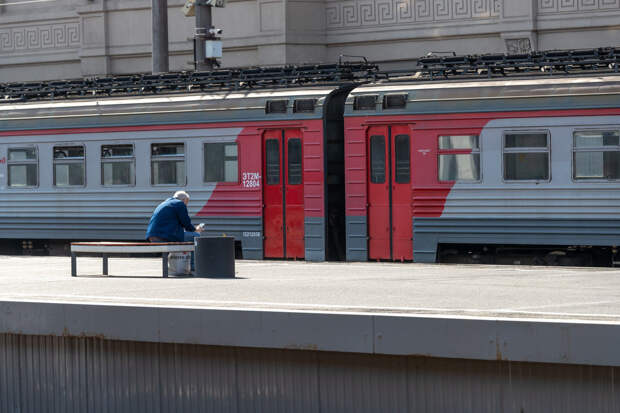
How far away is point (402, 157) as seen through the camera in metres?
20.1

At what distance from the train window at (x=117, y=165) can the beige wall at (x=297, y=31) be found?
14.4ft

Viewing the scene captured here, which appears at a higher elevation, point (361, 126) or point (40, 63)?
Result: point (40, 63)

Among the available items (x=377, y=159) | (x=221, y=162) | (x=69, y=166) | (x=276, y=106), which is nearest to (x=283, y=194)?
(x=221, y=162)

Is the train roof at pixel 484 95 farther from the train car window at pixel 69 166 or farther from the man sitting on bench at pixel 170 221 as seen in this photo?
the train car window at pixel 69 166

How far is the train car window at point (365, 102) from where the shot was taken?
66.7ft

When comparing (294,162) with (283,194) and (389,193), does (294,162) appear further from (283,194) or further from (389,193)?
(389,193)

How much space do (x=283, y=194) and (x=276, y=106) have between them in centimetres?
156

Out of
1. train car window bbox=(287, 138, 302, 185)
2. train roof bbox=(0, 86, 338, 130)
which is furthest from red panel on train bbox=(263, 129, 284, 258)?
train roof bbox=(0, 86, 338, 130)

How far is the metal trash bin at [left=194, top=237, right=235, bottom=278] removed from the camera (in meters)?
16.1

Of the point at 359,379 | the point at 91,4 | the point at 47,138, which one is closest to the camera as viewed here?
the point at 359,379

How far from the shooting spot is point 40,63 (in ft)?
121

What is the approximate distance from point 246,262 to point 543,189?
507 cm

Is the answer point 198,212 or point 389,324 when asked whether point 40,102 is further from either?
point 389,324

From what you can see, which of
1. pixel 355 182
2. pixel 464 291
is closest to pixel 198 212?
pixel 355 182
